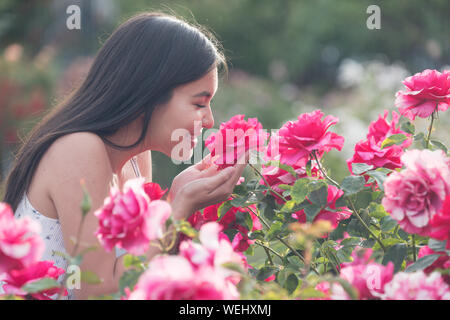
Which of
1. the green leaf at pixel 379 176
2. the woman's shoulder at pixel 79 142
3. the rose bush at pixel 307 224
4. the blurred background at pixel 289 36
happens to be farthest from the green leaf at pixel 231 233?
the blurred background at pixel 289 36

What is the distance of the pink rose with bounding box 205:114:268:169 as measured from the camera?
1.10m

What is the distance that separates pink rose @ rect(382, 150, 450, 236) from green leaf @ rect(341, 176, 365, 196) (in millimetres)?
171

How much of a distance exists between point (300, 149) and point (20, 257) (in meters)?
0.57

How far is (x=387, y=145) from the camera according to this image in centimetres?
108

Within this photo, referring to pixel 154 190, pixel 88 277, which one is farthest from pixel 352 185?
pixel 88 277

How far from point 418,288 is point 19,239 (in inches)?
20.2

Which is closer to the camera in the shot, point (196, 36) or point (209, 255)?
point (209, 255)

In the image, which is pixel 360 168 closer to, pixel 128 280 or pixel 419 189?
pixel 419 189

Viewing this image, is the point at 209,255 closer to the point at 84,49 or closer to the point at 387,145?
the point at 387,145

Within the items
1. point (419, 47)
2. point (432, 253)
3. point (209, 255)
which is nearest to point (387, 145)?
point (432, 253)

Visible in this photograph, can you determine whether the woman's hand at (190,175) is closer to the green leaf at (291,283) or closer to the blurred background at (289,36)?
the green leaf at (291,283)

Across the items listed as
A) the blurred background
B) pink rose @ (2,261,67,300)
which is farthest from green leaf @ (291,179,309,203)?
the blurred background

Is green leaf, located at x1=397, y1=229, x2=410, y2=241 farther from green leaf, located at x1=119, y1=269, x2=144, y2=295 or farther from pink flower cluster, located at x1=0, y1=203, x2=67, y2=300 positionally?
pink flower cluster, located at x1=0, y1=203, x2=67, y2=300

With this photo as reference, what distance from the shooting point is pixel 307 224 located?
816mm
